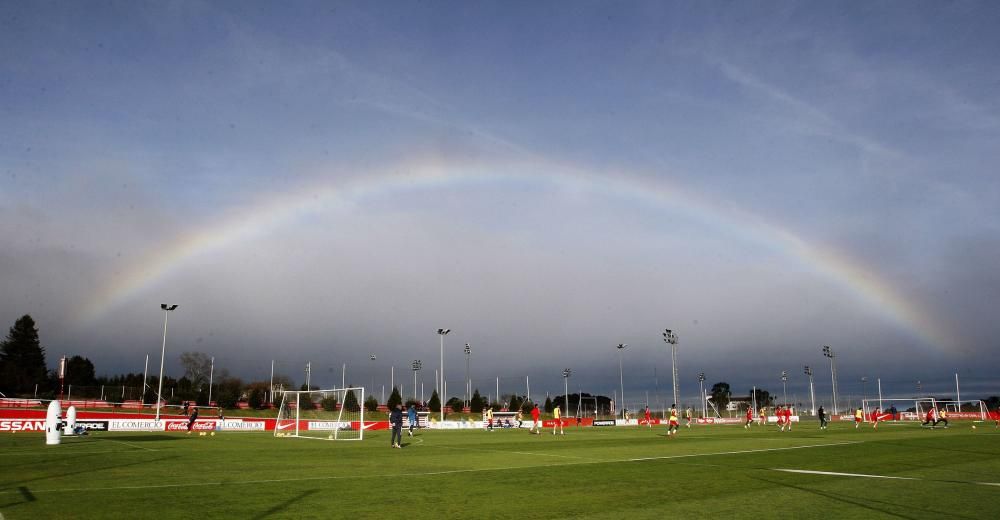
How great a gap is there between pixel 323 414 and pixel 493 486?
32262mm

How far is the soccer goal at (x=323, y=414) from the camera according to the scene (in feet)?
138

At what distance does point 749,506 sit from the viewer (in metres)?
12.2

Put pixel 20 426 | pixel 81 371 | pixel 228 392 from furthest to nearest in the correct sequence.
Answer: pixel 81 371
pixel 228 392
pixel 20 426

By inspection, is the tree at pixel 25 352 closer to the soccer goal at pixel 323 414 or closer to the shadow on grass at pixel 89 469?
the soccer goal at pixel 323 414

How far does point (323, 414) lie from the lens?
45188mm

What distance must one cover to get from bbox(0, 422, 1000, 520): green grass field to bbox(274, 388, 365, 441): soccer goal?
57.5 feet

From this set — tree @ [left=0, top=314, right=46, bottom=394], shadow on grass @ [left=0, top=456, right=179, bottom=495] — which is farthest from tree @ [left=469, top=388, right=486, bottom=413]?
shadow on grass @ [left=0, top=456, right=179, bottom=495]

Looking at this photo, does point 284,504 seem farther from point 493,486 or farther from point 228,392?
point 228,392

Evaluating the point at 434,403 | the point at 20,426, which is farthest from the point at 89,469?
the point at 434,403

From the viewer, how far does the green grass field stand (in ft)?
37.9

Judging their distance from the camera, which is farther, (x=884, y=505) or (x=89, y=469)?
(x=89, y=469)

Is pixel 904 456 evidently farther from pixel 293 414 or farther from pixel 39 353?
pixel 39 353

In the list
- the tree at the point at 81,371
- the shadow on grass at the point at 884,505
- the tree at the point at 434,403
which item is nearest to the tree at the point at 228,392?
the tree at the point at 81,371

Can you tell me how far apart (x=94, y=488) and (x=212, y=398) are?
106 metres
